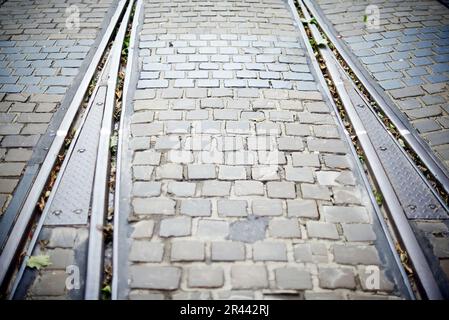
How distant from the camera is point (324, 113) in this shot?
3.46 m

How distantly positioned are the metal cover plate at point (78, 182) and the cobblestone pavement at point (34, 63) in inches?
16.3

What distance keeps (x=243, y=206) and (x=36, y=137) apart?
85.1 inches

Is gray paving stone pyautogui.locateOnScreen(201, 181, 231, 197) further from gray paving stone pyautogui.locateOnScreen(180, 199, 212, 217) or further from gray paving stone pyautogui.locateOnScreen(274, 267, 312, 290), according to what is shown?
gray paving stone pyautogui.locateOnScreen(274, 267, 312, 290)

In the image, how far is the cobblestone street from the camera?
7.32ft

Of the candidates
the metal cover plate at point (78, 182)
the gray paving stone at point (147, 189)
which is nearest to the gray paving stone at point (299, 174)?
the gray paving stone at point (147, 189)

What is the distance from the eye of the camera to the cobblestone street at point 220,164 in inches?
87.9

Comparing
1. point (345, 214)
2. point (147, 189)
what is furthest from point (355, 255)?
point (147, 189)

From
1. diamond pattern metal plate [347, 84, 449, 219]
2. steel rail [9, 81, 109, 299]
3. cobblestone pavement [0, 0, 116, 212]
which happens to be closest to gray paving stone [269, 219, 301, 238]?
diamond pattern metal plate [347, 84, 449, 219]

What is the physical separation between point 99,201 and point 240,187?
116 cm

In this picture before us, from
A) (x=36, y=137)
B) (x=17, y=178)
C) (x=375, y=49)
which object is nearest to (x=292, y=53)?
(x=375, y=49)

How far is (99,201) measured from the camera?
257 cm

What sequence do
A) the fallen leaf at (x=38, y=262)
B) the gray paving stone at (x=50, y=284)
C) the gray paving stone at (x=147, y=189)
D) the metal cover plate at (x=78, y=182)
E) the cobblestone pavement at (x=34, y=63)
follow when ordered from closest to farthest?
the gray paving stone at (x=50, y=284) < the fallen leaf at (x=38, y=262) < the metal cover plate at (x=78, y=182) < the gray paving stone at (x=147, y=189) < the cobblestone pavement at (x=34, y=63)

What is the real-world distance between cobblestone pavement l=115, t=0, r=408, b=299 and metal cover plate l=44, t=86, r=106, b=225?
33cm

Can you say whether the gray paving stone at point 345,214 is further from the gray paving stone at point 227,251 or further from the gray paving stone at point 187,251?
the gray paving stone at point 187,251
